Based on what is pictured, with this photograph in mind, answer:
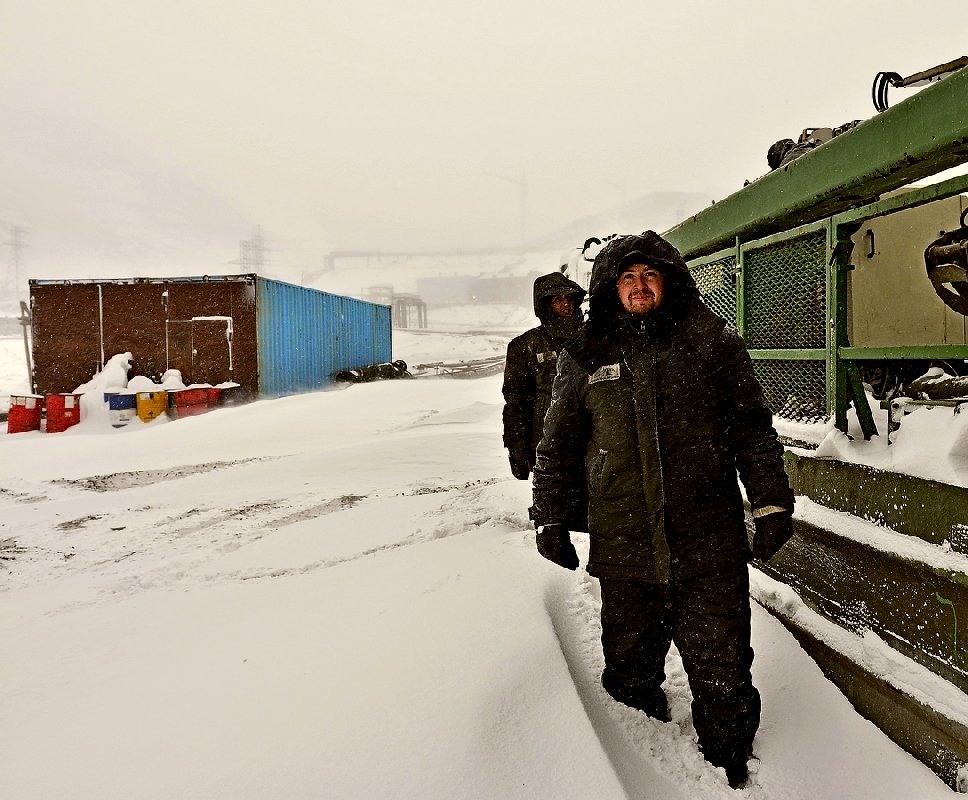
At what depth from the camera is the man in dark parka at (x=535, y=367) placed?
3906mm

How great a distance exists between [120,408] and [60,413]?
1.15 meters

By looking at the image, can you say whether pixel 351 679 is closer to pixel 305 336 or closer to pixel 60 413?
pixel 60 413

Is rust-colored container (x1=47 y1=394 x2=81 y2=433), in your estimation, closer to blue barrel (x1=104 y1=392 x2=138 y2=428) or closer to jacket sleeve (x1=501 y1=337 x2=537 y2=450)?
blue barrel (x1=104 y1=392 x2=138 y2=428)

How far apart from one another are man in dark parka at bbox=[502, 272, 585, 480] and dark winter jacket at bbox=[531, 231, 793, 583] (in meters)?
1.76

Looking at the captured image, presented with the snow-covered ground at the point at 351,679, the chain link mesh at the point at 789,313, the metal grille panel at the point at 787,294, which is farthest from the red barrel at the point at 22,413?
the metal grille panel at the point at 787,294

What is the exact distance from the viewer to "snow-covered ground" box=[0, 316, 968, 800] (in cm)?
173

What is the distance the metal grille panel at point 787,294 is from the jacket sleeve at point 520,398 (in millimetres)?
1430

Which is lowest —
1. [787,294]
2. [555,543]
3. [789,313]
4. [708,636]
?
[708,636]

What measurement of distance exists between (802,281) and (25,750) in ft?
12.7

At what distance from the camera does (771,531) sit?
201cm

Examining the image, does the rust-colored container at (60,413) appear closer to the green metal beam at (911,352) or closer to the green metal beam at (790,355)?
the green metal beam at (790,355)

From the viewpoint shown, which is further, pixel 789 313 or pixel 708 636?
pixel 789 313

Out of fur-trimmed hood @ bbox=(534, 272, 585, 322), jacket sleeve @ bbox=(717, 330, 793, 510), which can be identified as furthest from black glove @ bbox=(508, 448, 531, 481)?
jacket sleeve @ bbox=(717, 330, 793, 510)

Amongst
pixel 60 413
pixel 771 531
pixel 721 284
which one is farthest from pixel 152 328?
pixel 771 531
